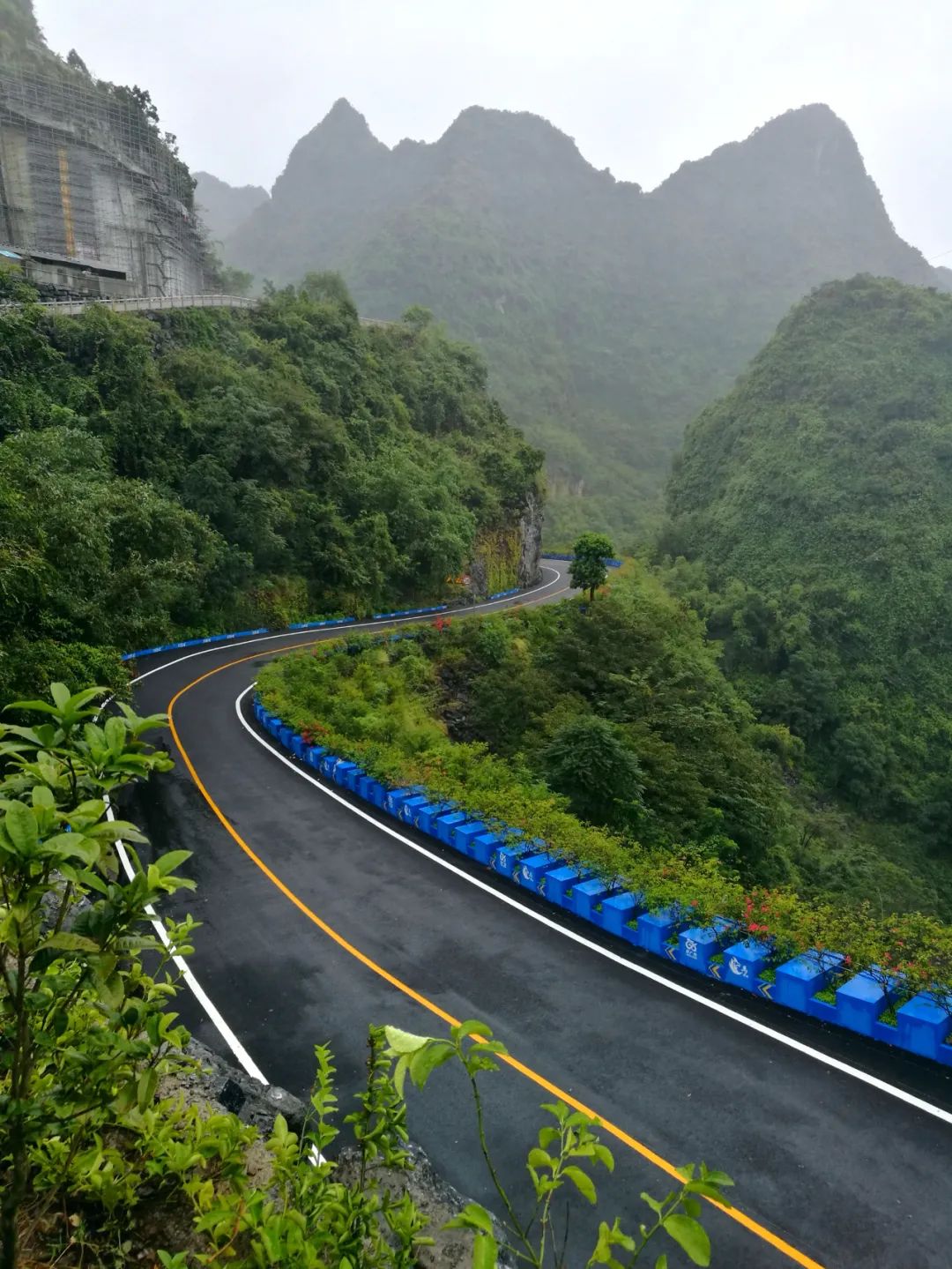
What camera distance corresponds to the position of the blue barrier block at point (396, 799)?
1252 centimetres

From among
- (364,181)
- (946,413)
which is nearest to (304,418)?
(946,413)

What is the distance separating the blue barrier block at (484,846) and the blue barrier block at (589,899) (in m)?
1.60

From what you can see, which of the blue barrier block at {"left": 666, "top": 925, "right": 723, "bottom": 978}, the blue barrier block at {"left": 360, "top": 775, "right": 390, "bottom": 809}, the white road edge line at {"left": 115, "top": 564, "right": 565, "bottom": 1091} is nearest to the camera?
the white road edge line at {"left": 115, "top": 564, "right": 565, "bottom": 1091}

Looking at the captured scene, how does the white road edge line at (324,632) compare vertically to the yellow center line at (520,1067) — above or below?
above

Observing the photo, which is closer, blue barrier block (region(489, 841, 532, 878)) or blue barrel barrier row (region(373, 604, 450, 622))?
blue barrier block (region(489, 841, 532, 878))

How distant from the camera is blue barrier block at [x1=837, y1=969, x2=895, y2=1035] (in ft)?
22.0

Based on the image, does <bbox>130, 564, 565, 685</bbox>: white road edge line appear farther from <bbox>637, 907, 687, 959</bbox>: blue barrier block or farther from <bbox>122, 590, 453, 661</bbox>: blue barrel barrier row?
<bbox>637, 907, 687, 959</bbox>: blue barrier block

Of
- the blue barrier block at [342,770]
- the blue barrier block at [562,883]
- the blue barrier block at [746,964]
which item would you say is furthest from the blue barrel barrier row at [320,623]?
the blue barrier block at [746,964]

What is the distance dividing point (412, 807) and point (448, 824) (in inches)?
40.4

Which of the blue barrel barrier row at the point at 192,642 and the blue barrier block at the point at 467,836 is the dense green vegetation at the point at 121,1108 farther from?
the blue barrel barrier row at the point at 192,642

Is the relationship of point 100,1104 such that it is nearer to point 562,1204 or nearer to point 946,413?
point 562,1204

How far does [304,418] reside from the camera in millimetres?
33531

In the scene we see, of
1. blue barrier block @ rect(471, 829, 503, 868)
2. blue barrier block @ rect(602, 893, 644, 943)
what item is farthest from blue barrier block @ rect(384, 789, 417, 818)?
blue barrier block @ rect(602, 893, 644, 943)

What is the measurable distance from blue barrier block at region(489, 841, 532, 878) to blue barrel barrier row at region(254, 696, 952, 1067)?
0.01 metres
